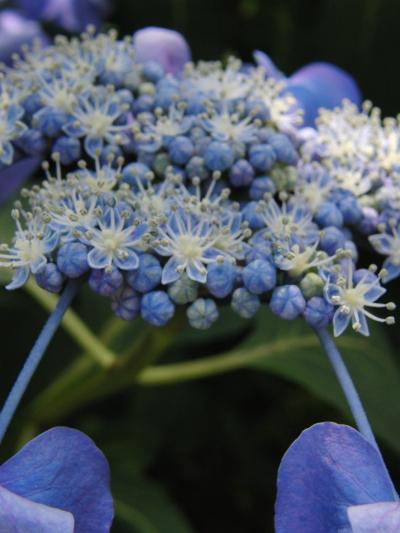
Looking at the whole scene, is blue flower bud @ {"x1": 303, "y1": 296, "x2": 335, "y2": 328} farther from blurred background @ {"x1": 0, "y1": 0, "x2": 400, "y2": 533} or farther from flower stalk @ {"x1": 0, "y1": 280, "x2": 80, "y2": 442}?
blurred background @ {"x1": 0, "y1": 0, "x2": 400, "y2": 533}

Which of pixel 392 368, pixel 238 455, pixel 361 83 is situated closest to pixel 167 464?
pixel 238 455

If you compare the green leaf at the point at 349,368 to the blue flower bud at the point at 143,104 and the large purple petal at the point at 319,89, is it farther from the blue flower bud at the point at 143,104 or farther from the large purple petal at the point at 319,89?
the blue flower bud at the point at 143,104

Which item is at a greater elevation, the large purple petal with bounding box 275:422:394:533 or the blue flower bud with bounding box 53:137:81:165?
the blue flower bud with bounding box 53:137:81:165

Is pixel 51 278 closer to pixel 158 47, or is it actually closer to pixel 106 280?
pixel 106 280

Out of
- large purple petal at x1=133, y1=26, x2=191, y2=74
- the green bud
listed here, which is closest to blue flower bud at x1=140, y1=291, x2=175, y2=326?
the green bud

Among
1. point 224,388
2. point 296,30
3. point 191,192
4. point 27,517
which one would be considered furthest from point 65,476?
point 296,30

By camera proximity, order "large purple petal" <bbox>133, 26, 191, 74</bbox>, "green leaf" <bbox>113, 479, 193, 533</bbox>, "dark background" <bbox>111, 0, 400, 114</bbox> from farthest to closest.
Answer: "dark background" <bbox>111, 0, 400, 114</bbox>
"green leaf" <bbox>113, 479, 193, 533</bbox>
"large purple petal" <bbox>133, 26, 191, 74</bbox>

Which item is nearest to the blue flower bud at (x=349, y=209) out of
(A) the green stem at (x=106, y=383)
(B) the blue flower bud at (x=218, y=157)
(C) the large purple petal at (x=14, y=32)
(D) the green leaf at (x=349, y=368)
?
(B) the blue flower bud at (x=218, y=157)
